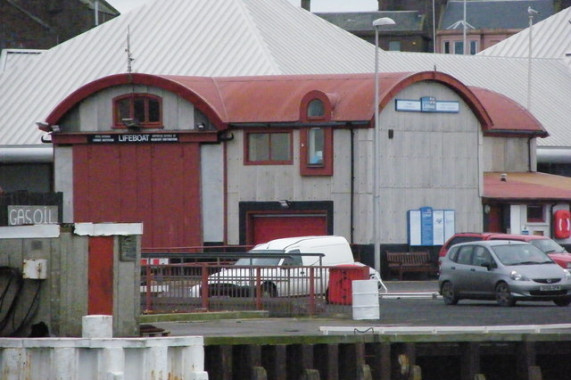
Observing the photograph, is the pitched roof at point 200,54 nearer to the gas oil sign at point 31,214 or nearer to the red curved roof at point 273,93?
the red curved roof at point 273,93

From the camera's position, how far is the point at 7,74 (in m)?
70.4

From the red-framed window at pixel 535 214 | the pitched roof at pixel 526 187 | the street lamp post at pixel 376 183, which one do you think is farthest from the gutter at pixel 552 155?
the street lamp post at pixel 376 183

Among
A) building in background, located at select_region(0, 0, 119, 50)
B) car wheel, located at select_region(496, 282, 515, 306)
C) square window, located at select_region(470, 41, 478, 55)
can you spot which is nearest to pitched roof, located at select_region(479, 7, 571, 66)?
building in background, located at select_region(0, 0, 119, 50)

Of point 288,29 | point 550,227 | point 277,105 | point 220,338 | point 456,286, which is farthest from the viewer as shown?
point 288,29

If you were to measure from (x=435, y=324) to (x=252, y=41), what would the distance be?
131 feet

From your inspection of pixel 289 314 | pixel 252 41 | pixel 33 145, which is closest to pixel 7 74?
pixel 33 145

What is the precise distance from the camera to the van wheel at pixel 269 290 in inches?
1186

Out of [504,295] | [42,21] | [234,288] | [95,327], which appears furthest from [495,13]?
A: [95,327]

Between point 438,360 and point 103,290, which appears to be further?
point 438,360

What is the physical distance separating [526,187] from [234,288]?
29876mm

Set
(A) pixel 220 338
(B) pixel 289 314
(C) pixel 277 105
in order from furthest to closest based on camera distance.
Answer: (C) pixel 277 105 < (B) pixel 289 314 < (A) pixel 220 338

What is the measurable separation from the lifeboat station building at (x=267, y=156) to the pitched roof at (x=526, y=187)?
281 cm

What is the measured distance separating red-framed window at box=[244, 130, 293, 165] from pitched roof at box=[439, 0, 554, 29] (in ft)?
270

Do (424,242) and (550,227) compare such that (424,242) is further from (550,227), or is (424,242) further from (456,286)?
(456,286)
